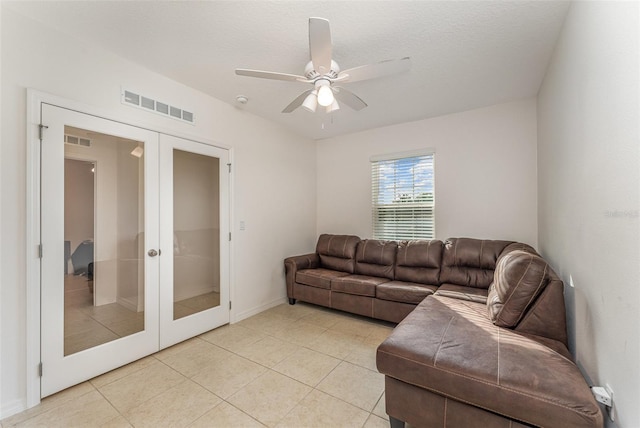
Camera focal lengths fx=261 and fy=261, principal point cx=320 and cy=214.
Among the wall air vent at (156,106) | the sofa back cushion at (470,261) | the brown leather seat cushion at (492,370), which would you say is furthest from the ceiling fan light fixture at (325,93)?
the sofa back cushion at (470,261)

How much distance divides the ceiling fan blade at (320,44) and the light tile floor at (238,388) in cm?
244

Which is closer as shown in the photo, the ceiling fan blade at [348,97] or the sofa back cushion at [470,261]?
the ceiling fan blade at [348,97]

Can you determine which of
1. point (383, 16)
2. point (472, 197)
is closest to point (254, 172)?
point (383, 16)

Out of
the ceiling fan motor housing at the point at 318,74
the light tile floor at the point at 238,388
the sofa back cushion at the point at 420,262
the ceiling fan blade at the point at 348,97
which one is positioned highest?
the ceiling fan motor housing at the point at 318,74

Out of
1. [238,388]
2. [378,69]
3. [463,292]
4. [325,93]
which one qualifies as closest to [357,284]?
[463,292]

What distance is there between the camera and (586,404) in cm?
111

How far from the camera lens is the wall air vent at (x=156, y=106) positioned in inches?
96.3

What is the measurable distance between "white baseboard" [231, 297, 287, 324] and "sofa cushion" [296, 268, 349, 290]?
49 centimetres

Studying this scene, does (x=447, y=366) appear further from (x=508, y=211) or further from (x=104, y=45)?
(x=104, y=45)

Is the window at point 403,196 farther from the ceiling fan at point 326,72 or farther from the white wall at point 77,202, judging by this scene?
the white wall at point 77,202

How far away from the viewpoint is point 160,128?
2678mm

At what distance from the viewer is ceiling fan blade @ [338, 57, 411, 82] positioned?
73.0 inches

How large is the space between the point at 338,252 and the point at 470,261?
5.93 feet

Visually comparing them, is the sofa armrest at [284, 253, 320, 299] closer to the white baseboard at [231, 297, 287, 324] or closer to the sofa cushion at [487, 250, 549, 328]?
the white baseboard at [231, 297, 287, 324]
